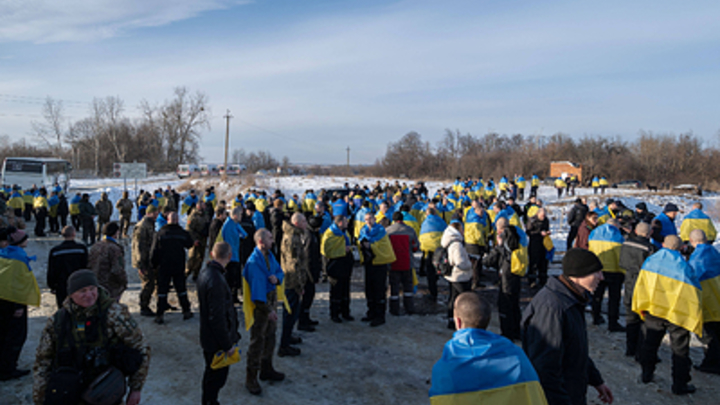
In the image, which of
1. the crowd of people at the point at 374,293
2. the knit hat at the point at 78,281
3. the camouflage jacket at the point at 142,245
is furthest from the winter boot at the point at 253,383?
the camouflage jacket at the point at 142,245

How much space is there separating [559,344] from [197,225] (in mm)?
8844

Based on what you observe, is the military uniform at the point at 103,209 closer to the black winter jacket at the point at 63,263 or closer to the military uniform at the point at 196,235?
the military uniform at the point at 196,235

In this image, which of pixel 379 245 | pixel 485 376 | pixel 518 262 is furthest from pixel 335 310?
pixel 485 376

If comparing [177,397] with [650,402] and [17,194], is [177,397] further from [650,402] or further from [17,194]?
[17,194]

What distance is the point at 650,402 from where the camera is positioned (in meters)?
4.97

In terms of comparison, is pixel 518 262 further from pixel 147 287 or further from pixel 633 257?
pixel 147 287

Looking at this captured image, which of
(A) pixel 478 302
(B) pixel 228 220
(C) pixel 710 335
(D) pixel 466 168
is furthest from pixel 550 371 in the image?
(D) pixel 466 168

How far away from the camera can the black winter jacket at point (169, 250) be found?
23.3ft

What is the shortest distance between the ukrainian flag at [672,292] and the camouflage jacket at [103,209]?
47.9ft

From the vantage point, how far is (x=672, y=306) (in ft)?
16.3

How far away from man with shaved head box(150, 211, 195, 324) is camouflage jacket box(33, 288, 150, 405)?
4.29 metres

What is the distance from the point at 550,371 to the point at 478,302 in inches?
35.6

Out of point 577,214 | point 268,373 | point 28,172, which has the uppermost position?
point 28,172

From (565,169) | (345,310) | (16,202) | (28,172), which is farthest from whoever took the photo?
(565,169)
